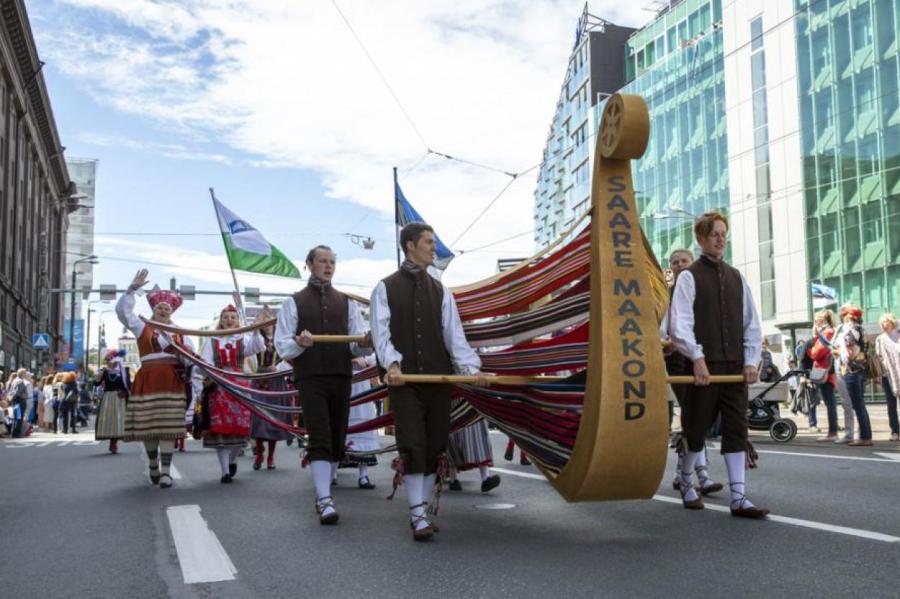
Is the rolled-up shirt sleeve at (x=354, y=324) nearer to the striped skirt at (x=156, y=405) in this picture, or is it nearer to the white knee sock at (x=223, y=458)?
the striped skirt at (x=156, y=405)

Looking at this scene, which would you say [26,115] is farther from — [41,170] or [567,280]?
[567,280]

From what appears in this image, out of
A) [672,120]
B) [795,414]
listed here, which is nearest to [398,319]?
[795,414]

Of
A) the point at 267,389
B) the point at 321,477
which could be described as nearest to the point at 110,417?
the point at 267,389

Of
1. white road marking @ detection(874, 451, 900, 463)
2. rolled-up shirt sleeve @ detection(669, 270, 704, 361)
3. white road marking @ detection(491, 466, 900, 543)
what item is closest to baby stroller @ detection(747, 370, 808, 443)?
white road marking @ detection(874, 451, 900, 463)

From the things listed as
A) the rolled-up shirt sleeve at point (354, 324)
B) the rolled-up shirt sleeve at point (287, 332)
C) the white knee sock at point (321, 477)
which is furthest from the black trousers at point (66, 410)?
the white knee sock at point (321, 477)

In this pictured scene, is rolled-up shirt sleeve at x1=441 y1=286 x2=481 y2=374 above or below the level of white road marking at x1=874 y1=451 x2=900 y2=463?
above

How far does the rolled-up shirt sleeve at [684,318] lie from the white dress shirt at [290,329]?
2.09m

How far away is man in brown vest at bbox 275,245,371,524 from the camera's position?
5.98 m

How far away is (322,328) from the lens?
20.5 feet

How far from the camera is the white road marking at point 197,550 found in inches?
167

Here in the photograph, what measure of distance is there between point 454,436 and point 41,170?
171 ft

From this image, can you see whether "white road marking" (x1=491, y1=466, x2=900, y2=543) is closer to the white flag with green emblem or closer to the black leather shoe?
the black leather shoe

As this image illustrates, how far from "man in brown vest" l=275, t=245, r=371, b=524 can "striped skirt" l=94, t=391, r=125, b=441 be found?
823 cm

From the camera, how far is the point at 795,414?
2114 centimetres
